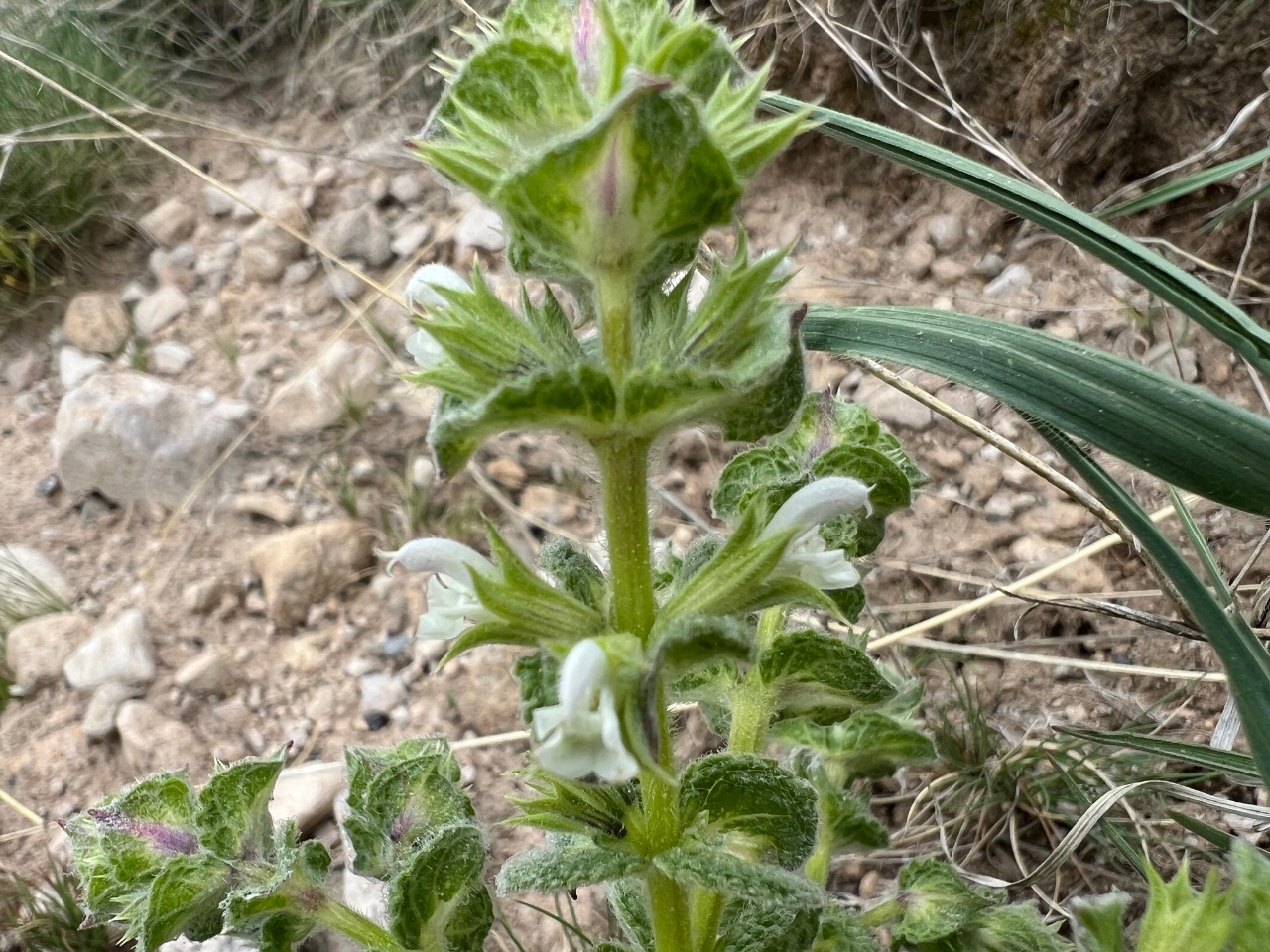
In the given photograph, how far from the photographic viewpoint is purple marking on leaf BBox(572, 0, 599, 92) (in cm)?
85

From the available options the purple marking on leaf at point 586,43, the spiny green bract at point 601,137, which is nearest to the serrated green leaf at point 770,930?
the spiny green bract at point 601,137

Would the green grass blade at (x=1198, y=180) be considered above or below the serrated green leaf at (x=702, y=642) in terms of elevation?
above

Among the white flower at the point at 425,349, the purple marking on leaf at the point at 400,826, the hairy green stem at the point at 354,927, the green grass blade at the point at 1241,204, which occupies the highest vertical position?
the green grass blade at the point at 1241,204

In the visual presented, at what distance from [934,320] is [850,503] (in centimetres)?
29

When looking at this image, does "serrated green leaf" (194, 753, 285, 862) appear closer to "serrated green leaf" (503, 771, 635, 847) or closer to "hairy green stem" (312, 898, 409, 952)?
"hairy green stem" (312, 898, 409, 952)

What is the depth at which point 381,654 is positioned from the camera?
89.8 inches

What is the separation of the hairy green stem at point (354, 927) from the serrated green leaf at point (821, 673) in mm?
466

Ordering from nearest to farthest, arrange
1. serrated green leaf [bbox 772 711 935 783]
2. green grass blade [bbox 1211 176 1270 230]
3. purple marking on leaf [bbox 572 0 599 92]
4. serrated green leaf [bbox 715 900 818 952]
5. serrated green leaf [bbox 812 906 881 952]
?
purple marking on leaf [bbox 572 0 599 92], serrated green leaf [bbox 715 900 818 952], serrated green leaf [bbox 812 906 881 952], serrated green leaf [bbox 772 711 935 783], green grass blade [bbox 1211 176 1270 230]

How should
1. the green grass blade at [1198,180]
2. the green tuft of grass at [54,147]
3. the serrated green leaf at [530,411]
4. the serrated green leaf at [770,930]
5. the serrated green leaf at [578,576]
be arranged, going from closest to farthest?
the serrated green leaf at [530,411]
the serrated green leaf at [578,576]
the serrated green leaf at [770,930]
the green grass blade at [1198,180]
the green tuft of grass at [54,147]

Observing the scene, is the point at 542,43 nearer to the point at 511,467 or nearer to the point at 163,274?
the point at 511,467

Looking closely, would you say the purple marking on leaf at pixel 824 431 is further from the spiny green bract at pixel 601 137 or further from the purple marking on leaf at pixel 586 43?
the purple marking on leaf at pixel 586 43

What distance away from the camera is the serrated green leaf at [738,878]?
0.87 metres

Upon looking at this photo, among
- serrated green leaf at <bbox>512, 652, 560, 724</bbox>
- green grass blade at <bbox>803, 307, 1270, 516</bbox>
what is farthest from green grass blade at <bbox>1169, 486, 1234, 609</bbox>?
serrated green leaf at <bbox>512, 652, 560, 724</bbox>

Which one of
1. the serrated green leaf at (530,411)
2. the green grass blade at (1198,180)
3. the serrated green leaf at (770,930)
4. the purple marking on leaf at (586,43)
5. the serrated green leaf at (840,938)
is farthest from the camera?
the green grass blade at (1198,180)
